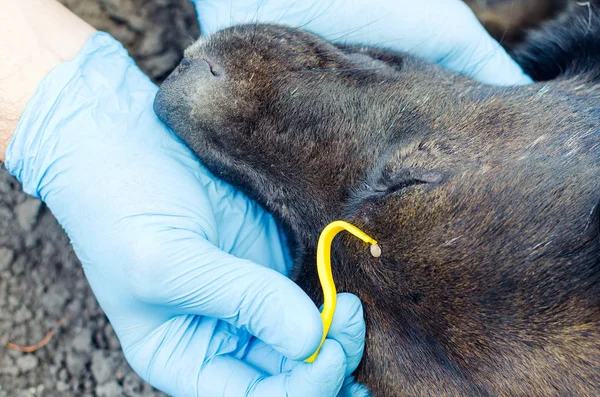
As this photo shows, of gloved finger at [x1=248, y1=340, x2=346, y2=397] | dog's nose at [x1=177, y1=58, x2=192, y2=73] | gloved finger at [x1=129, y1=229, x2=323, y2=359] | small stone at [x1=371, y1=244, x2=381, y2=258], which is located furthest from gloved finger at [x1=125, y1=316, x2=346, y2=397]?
dog's nose at [x1=177, y1=58, x2=192, y2=73]

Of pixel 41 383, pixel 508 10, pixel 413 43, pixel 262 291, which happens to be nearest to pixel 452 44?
pixel 413 43

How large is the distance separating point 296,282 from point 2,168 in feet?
7.12

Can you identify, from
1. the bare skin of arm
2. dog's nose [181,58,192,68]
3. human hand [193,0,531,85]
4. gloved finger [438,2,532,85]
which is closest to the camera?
dog's nose [181,58,192,68]

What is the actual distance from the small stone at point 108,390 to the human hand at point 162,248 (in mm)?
916

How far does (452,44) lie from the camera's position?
10.8ft

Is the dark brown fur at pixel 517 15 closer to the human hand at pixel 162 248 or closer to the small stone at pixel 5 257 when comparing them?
the human hand at pixel 162 248

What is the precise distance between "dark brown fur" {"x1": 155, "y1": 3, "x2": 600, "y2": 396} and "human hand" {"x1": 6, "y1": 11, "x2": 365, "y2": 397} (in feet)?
0.68

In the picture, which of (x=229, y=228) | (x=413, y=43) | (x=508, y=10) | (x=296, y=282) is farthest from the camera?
(x=508, y=10)

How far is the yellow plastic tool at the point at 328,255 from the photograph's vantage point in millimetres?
1967

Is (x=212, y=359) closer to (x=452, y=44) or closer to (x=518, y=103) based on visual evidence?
(x=518, y=103)

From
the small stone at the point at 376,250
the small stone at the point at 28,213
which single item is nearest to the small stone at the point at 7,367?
the small stone at the point at 28,213

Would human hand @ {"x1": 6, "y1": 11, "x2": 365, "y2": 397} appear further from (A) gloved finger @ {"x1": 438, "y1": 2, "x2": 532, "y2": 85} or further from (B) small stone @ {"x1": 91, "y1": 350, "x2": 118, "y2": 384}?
(A) gloved finger @ {"x1": 438, "y1": 2, "x2": 532, "y2": 85}

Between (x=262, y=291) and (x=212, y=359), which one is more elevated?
(x=262, y=291)

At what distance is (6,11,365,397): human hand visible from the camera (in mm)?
2291
